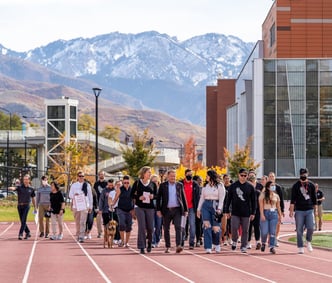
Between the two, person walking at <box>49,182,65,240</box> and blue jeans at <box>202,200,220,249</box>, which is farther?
person walking at <box>49,182,65,240</box>

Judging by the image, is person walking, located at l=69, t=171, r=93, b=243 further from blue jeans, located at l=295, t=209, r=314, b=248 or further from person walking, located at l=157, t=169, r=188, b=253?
blue jeans, located at l=295, t=209, r=314, b=248

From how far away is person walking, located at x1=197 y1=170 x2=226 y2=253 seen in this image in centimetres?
2377

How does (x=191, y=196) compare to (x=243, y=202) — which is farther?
(x=191, y=196)

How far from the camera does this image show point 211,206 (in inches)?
943

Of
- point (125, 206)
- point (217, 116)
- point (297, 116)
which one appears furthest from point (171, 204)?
point (217, 116)

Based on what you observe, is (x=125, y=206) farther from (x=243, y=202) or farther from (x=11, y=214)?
(x=11, y=214)

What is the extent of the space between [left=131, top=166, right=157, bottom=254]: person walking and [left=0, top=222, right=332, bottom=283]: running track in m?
0.53

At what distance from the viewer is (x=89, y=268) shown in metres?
18.6

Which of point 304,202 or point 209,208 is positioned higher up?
point 304,202

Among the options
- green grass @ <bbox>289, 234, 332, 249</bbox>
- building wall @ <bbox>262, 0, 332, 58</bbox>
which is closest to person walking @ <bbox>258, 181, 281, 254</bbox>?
green grass @ <bbox>289, 234, 332, 249</bbox>

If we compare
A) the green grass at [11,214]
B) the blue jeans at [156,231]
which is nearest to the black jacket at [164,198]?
the blue jeans at [156,231]

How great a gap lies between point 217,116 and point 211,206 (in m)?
106

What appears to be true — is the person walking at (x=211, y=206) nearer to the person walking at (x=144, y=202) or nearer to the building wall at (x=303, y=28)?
the person walking at (x=144, y=202)

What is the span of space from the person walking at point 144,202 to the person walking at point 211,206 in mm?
1197
